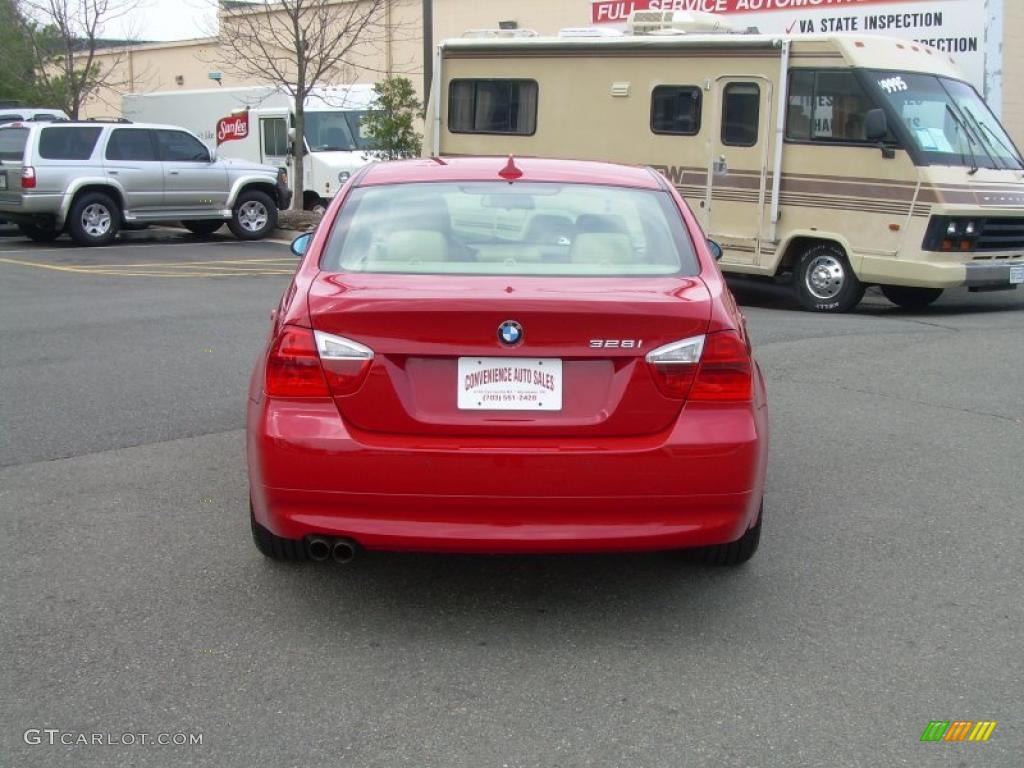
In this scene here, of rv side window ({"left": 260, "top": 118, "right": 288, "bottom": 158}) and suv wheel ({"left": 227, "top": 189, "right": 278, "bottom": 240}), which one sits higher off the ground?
rv side window ({"left": 260, "top": 118, "right": 288, "bottom": 158})

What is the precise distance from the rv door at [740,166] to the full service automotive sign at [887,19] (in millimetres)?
2227

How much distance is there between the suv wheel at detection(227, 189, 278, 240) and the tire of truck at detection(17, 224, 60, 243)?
2.76m

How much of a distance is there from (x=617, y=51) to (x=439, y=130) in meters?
2.58

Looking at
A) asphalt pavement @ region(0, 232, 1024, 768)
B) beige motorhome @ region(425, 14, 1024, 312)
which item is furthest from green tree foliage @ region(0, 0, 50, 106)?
asphalt pavement @ region(0, 232, 1024, 768)

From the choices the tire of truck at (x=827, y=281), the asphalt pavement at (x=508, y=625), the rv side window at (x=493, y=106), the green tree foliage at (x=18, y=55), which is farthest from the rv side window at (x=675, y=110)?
the green tree foliage at (x=18, y=55)

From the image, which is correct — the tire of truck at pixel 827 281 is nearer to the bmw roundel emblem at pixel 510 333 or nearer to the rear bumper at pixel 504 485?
the rear bumper at pixel 504 485

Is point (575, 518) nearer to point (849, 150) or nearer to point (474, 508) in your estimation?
point (474, 508)

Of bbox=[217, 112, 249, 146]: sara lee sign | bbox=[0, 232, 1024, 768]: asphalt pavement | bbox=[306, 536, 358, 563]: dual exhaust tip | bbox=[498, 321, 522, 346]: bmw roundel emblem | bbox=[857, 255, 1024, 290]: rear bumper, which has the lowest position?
bbox=[0, 232, 1024, 768]: asphalt pavement

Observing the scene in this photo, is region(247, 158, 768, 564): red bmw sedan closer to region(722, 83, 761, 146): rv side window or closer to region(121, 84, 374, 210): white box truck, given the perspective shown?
region(722, 83, 761, 146): rv side window

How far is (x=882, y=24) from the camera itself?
15.5 metres

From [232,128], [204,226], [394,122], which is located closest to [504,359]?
[394,122]

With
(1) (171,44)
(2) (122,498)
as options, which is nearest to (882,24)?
(2) (122,498)

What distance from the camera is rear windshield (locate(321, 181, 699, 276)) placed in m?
4.55

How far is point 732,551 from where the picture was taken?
4719mm
